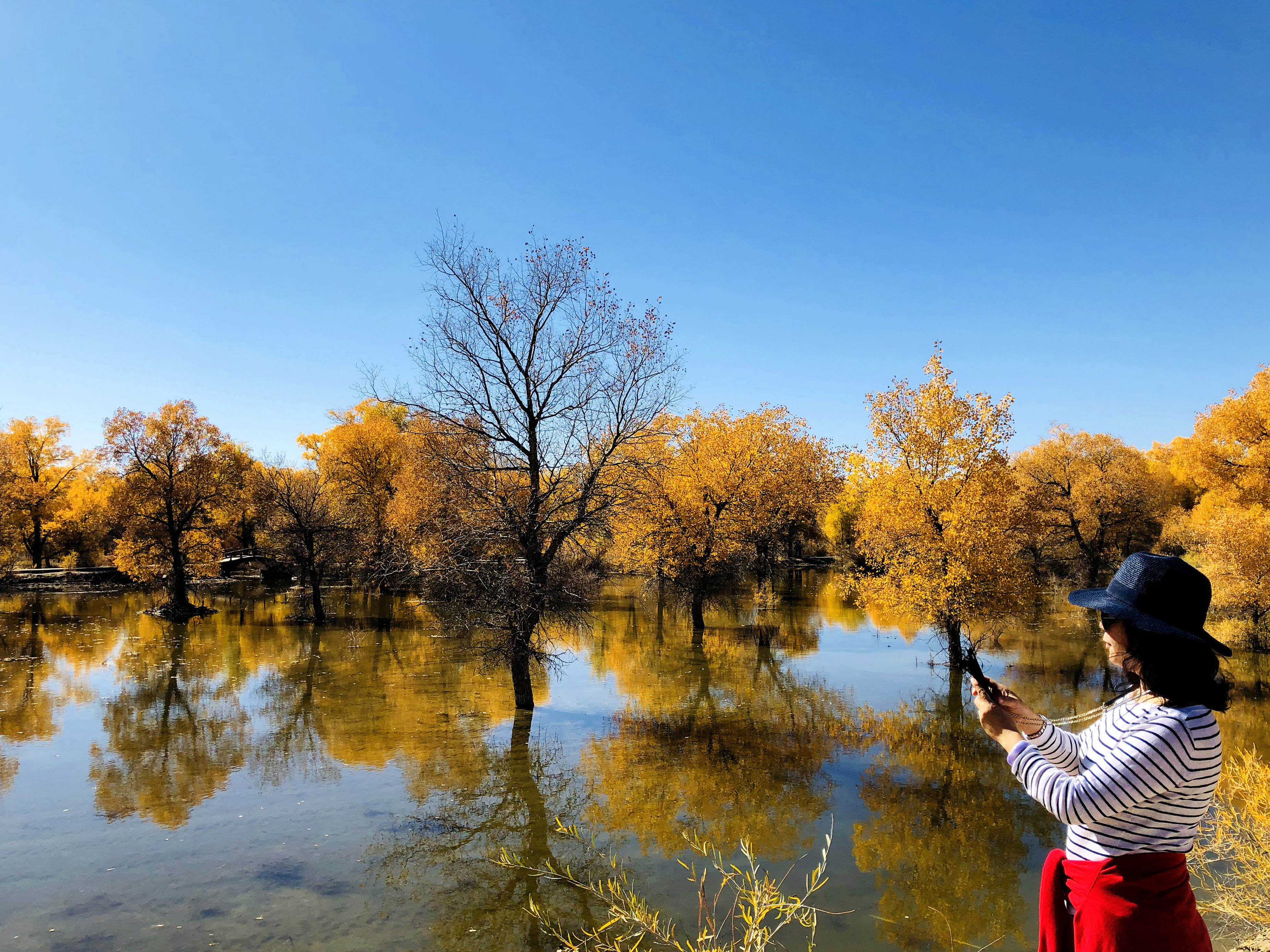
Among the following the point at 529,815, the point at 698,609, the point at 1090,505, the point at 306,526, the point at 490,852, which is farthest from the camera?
the point at 1090,505

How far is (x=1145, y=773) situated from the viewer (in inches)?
87.4

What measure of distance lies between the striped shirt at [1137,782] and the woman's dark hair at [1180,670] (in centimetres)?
4

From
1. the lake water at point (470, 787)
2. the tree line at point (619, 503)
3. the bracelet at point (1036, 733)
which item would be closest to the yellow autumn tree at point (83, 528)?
the tree line at point (619, 503)

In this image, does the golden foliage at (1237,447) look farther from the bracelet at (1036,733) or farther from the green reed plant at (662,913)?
the bracelet at (1036,733)

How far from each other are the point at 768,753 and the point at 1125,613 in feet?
37.6

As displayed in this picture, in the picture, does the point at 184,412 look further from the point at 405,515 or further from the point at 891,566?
the point at 891,566

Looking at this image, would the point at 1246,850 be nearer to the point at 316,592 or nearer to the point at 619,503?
the point at 619,503

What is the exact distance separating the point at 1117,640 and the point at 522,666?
43.2 ft

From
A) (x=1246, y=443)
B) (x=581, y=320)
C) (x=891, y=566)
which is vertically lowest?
(x=891, y=566)

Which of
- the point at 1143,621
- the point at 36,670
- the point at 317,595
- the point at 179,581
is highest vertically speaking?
the point at 1143,621

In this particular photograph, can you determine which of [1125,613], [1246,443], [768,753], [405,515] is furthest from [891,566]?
[405,515]

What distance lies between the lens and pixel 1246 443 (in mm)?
25875

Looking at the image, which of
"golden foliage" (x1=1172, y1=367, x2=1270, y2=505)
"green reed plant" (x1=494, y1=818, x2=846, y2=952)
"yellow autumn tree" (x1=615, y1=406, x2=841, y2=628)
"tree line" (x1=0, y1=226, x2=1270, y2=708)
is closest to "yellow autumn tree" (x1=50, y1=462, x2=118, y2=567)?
"tree line" (x1=0, y1=226, x2=1270, y2=708)

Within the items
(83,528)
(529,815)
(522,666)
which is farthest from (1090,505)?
(83,528)
